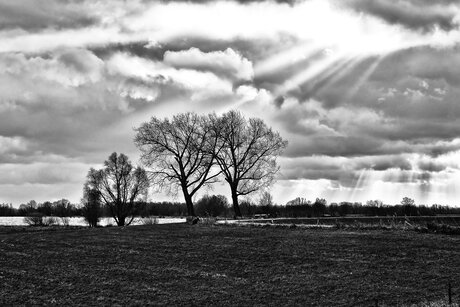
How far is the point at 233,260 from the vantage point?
71.9ft

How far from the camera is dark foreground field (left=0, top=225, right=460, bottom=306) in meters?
15.3

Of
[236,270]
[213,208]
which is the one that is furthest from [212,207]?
[236,270]

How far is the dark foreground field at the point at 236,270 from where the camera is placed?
15.3 meters

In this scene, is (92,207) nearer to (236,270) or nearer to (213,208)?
(213,208)

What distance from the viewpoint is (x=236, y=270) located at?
19.7 meters

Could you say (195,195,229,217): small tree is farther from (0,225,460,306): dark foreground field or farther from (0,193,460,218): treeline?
(0,225,460,306): dark foreground field

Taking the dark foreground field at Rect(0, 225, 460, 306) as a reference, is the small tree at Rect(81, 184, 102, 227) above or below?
above

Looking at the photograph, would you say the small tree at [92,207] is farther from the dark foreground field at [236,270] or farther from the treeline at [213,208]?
the dark foreground field at [236,270]

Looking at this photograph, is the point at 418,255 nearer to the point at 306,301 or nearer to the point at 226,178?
the point at 306,301

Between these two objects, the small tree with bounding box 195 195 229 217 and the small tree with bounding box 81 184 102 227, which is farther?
the small tree with bounding box 81 184 102 227

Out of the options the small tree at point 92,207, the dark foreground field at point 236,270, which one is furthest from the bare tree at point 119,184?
the dark foreground field at point 236,270

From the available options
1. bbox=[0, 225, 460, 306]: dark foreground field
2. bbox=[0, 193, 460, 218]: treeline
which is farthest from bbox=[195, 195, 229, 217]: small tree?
bbox=[0, 225, 460, 306]: dark foreground field

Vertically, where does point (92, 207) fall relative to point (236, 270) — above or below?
above

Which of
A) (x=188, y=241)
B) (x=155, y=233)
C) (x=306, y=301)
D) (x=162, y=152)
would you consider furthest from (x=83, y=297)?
(x=162, y=152)
